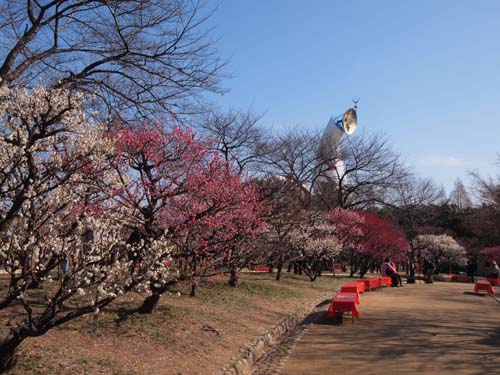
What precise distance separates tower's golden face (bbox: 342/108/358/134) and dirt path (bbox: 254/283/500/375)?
28746mm

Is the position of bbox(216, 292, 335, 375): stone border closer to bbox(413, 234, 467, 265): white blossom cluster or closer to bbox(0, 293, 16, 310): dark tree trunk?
bbox(0, 293, 16, 310): dark tree trunk

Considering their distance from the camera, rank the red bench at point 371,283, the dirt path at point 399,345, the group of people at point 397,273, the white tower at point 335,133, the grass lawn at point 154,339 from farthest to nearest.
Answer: the white tower at point 335,133 < the group of people at point 397,273 < the red bench at point 371,283 < the dirt path at point 399,345 < the grass lawn at point 154,339

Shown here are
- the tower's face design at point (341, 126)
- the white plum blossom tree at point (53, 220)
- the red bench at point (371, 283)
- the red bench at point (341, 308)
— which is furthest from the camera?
the tower's face design at point (341, 126)

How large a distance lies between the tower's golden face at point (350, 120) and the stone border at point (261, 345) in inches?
1168

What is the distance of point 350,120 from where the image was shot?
42.0 m

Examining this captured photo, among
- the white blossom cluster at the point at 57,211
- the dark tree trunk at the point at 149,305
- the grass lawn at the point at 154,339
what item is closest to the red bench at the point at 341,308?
the grass lawn at the point at 154,339

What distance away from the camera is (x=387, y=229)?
29.7 m

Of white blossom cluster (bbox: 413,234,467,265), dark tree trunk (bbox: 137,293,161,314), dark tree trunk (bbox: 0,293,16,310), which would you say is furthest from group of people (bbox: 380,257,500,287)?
dark tree trunk (bbox: 0,293,16,310)

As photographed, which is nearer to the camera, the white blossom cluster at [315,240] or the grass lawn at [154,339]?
the grass lawn at [154,339]

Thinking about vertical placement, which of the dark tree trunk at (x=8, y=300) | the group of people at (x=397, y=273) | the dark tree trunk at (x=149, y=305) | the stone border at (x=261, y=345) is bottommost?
the stone border at (x=261, y=345)

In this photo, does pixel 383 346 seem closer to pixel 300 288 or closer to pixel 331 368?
pixel 331 368

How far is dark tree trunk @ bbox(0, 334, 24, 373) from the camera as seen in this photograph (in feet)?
17.0

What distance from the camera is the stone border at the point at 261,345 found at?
7.19m

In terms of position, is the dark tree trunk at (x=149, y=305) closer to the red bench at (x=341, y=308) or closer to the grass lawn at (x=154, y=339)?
the grass lawn at (x=154, y=339)
